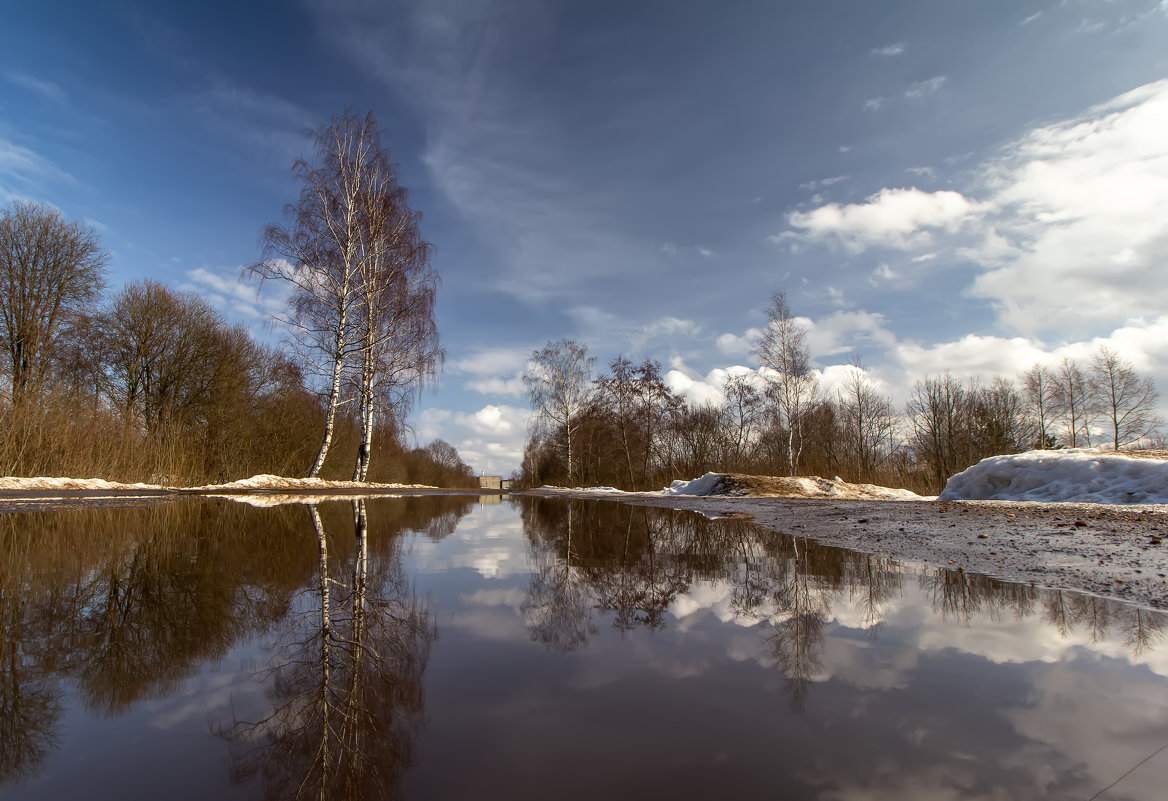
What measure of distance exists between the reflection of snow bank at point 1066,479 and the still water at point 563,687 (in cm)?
962

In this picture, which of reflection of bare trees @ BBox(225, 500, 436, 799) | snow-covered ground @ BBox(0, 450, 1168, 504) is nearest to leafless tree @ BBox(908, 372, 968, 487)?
snow-covered ground @ BBox(0, 450, 1168, 504)

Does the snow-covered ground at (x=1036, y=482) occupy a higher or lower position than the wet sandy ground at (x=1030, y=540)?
higher

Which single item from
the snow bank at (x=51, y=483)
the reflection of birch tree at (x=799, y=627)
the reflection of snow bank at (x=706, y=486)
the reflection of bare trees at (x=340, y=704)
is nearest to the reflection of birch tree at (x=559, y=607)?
the reflection of bare trees at (x=340, y=704)

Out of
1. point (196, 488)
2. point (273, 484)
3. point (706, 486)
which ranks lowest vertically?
point (706, 486)

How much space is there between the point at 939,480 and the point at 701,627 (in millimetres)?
28298

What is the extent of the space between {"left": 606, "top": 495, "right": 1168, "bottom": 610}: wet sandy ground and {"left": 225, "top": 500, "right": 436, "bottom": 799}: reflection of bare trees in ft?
13.7

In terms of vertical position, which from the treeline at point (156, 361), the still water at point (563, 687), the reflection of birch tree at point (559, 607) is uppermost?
the treeline at point (156, 361)

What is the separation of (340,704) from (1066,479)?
15.1 metres

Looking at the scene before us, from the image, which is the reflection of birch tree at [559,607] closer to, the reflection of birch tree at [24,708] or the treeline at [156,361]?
the reflection of birch tree at [24,708]

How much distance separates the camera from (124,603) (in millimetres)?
2777

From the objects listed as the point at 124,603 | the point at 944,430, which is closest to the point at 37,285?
the point at 124,603

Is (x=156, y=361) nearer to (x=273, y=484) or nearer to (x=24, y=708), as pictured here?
(x=273, y=484)

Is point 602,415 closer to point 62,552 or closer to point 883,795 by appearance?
point 62,552

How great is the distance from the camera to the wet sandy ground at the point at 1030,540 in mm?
3826
